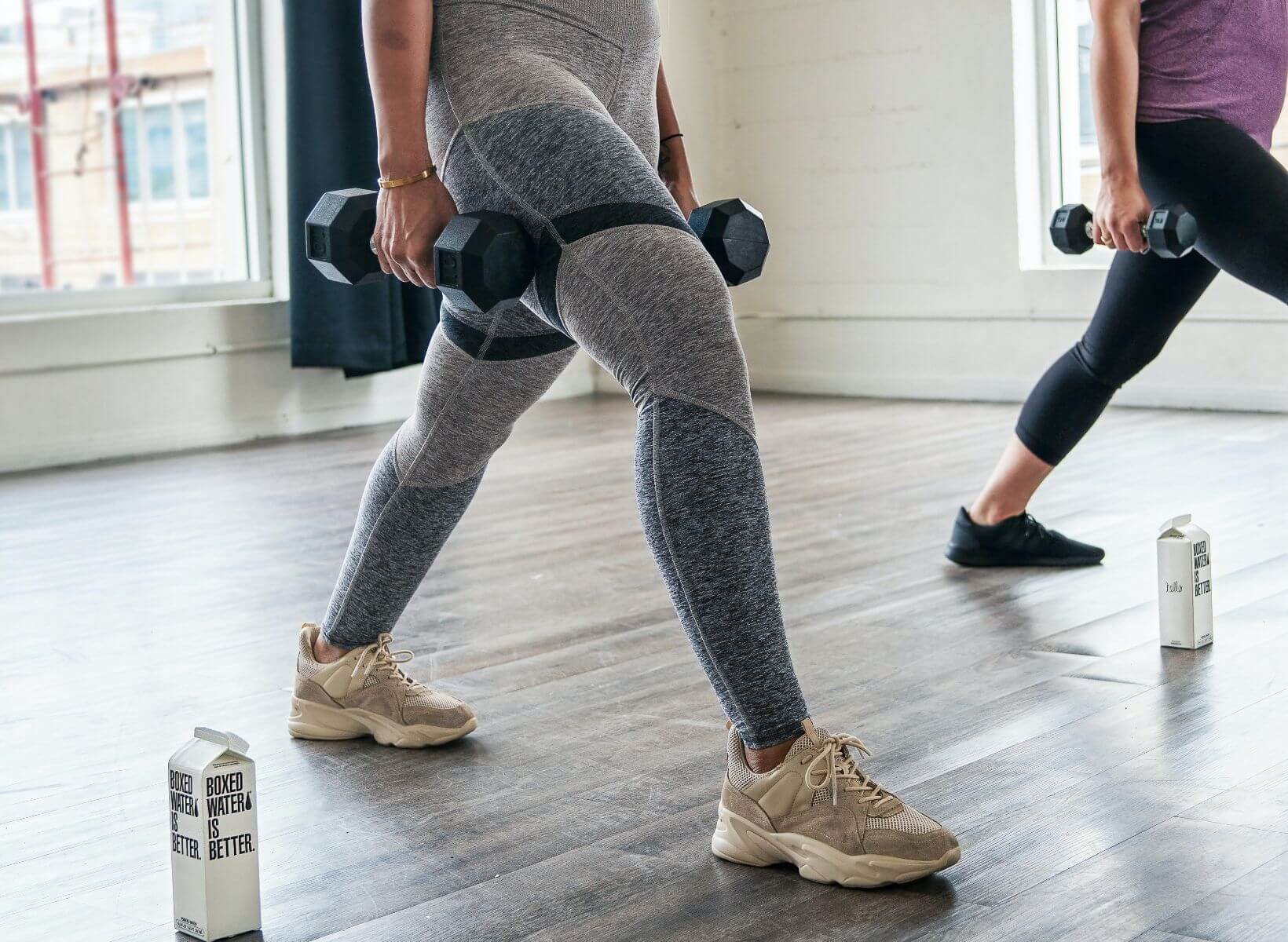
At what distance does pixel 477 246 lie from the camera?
1.13 metres

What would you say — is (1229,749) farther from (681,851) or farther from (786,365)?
(786,365)

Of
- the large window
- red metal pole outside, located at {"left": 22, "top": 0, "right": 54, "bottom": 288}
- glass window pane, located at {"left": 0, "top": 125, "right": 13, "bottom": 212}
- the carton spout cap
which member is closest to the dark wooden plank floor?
the carton spout cap

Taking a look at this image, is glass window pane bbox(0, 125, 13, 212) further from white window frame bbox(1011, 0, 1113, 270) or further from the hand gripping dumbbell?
the hand gripping dumbbell

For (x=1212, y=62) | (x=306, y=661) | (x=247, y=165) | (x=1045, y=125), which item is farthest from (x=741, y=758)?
(x=1045, y=125)

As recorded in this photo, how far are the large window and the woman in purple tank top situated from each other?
2.93 m

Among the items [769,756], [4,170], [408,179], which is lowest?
[769,756]

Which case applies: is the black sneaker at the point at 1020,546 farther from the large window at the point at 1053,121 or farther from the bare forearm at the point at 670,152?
the large window at the point at 1053,121

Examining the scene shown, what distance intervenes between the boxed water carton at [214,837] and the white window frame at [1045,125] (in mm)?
4283

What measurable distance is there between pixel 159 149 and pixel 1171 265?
12.0ft

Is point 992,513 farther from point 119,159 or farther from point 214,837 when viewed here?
point 119,159

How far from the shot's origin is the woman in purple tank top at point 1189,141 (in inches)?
76.6

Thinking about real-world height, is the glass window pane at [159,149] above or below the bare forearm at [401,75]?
above

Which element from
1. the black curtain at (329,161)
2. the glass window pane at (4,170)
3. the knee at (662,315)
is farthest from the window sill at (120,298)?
the knee at (662,315)

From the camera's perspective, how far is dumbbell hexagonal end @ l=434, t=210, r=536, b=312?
3.71 feet
